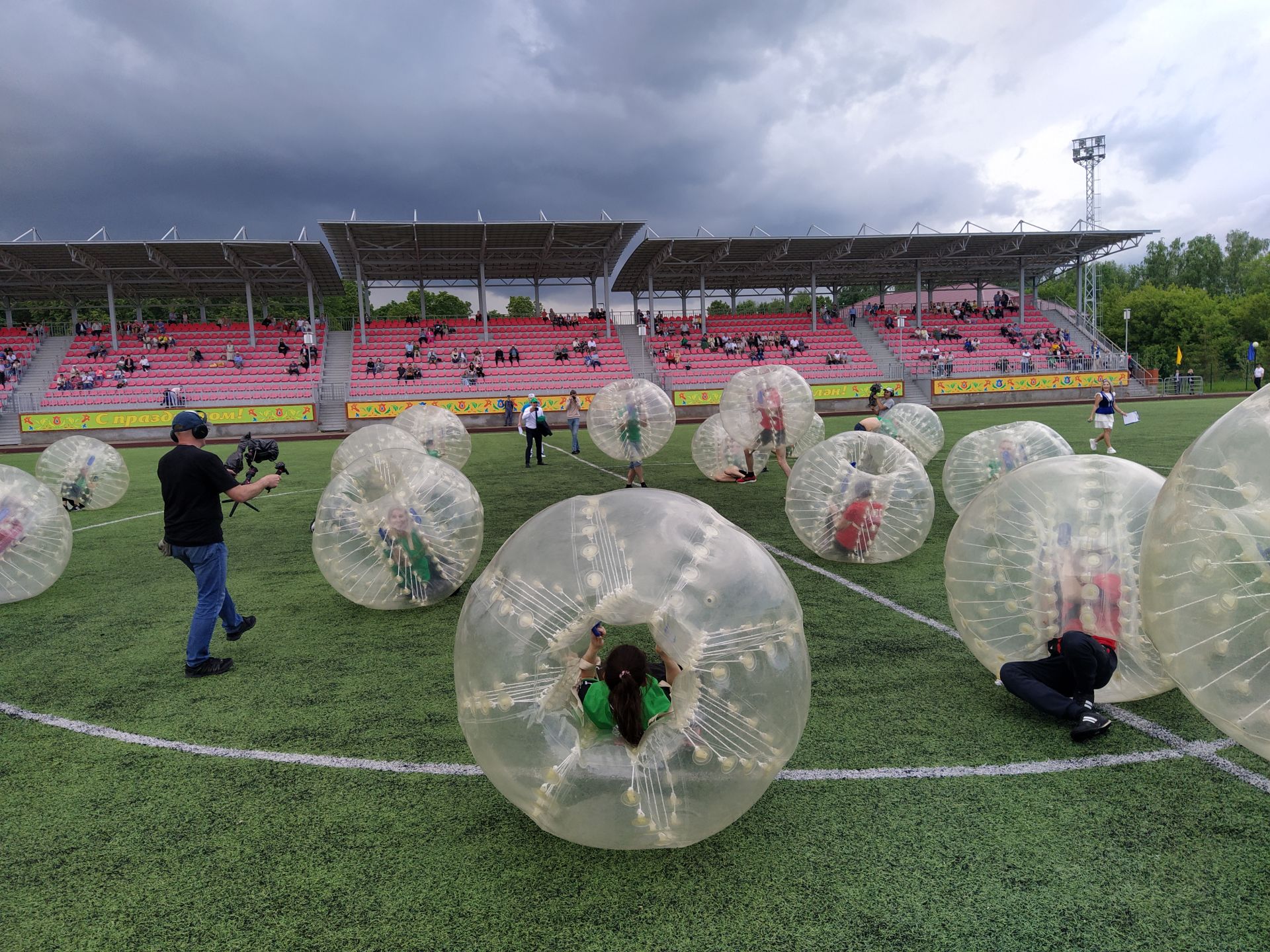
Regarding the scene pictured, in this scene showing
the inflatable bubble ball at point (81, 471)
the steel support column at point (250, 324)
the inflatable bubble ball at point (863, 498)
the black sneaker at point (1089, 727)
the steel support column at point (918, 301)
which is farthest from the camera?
the steel support column at point (918, 301)

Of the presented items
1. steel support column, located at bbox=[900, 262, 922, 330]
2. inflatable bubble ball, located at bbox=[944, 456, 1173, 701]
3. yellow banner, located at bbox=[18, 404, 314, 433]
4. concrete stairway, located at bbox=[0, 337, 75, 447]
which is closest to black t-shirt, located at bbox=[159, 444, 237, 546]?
inflatable bubble ball, located at bbox=[944, 456, 1173, 701]

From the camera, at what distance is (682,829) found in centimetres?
295

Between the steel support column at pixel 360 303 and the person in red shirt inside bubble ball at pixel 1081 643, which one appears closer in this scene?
the person in red shirt inside bubble ball at pixel 1081 643

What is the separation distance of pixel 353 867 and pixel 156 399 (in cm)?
3508

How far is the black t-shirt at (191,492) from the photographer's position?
17.0ft

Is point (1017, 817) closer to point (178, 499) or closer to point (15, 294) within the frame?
point (178, 499)

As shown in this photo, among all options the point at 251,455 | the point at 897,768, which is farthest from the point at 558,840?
the point at 251,455

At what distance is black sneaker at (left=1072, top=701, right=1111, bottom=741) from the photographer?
398 cm

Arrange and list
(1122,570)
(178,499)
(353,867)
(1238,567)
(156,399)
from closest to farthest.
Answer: (1238,567)
(353,867)
(1122,570)
(178,499)
(156,399)

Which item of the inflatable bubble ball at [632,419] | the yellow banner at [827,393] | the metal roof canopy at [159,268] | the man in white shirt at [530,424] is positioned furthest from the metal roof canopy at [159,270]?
the inflatable bubble ball at [632,419]

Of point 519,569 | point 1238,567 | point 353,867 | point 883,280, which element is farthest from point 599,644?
point 883,280

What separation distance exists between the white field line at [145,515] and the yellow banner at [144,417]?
19.2m

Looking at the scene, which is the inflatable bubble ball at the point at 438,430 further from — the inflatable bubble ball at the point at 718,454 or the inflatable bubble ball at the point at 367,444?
the inflatable bubble ball at the point at 718,454

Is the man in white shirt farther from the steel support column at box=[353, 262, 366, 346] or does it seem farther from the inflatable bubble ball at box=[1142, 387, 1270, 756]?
the steel support column at box=[353, 262, 366, 346]
